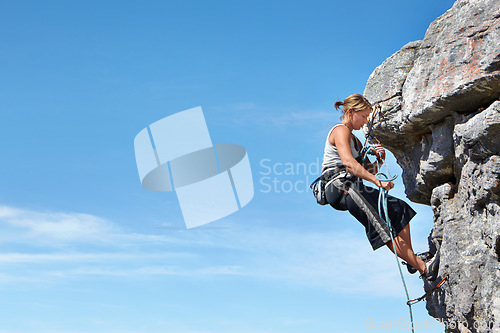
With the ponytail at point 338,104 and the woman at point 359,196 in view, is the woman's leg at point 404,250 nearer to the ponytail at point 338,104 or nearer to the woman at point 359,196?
the woman at point 359,196

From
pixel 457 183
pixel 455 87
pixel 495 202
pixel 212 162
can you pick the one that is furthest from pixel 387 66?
pixel 212 162

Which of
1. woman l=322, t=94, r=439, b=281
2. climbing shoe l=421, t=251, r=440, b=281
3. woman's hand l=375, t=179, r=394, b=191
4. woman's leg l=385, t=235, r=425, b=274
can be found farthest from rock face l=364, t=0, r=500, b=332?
woman's hand l=375, t=179, r=394, b=191

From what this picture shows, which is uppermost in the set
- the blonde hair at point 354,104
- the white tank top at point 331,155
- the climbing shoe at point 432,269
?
the blonde hair at point 354,104

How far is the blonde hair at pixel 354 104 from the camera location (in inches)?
309

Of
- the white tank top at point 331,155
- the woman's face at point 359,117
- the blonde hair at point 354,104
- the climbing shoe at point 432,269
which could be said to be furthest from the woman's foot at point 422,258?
the blonde hair at point 354,104

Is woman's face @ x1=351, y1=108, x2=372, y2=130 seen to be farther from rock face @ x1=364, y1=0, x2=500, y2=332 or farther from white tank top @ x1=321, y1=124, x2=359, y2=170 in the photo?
rock face @ x1=364, y1=0, x2=500, y2=332

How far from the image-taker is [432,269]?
25.6ft

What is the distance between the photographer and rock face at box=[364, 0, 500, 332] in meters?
6.84

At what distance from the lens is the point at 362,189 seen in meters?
7.64

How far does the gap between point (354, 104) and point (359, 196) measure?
55.2 inches

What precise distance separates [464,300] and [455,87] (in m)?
2.89

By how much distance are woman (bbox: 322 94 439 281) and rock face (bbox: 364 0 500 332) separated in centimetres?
54

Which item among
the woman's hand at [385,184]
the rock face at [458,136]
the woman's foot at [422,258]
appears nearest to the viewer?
the rock face at [458,136]

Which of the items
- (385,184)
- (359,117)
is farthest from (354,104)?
(385,184)
